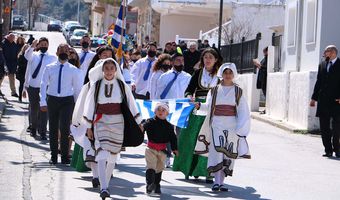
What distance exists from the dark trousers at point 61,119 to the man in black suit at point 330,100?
5.30 meters

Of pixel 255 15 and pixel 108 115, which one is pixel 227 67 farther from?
pixel 255 15

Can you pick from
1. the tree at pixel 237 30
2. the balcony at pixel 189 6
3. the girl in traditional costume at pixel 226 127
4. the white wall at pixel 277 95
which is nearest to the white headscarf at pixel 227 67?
the girl in traditional costume at pixel 226 127

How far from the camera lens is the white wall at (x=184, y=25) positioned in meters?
52.8

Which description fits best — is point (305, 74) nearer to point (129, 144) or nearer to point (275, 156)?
point (275, 156)

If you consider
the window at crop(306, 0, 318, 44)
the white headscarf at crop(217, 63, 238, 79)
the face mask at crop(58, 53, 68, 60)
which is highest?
the window at crop(306, 0, 318, 44)

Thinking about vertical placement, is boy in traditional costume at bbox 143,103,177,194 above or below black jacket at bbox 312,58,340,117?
below

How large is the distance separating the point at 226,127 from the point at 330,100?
17.2ft

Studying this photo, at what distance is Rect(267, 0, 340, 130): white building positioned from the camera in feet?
69.9

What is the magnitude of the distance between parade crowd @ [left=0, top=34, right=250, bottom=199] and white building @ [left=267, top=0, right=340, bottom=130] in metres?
6.58

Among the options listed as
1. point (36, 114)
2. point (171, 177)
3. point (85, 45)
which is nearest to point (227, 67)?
point (171, 177)

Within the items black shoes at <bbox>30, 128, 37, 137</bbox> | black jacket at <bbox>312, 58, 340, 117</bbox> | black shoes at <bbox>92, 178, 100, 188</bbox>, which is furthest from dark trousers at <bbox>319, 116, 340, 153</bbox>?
black shoes at <bbox>92, 178, 100, 188</bbox>

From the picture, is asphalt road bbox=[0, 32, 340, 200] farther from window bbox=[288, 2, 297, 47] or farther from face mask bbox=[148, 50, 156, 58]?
window bbox=[288, 2, 297, 47]

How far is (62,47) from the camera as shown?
13922 millimetres

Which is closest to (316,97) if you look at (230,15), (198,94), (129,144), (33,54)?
(198,94)
